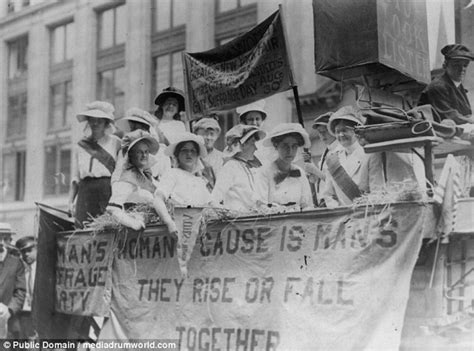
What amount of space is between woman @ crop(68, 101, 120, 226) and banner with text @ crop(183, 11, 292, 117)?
92cm

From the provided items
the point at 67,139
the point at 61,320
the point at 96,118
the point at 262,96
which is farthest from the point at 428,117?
the point at 67,139

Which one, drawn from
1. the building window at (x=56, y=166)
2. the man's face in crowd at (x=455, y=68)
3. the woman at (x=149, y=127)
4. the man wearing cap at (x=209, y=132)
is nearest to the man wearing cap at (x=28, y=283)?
the woman at (x=149, y=127)

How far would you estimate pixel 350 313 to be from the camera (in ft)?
12.7

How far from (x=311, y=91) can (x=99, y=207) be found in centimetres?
927

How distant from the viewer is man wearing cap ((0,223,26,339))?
666 cm

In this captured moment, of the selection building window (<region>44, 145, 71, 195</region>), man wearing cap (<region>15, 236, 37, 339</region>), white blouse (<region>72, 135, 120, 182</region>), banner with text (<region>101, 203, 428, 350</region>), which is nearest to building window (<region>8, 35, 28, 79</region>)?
building window (<region>44, 145, 71, 195</region>)

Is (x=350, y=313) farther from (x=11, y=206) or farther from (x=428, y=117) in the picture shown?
(x=11, y=206)

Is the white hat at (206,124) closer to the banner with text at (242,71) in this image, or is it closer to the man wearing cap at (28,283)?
the banner with text at (242,71)

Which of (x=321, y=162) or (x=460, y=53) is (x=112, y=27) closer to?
(x=321, y=162)

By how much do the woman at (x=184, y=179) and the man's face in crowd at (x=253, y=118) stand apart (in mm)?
1336

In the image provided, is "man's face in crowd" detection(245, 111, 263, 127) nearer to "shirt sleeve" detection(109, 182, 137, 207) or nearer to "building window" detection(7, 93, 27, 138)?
"shirt sleeve" detection(109, 182, 137, 207)

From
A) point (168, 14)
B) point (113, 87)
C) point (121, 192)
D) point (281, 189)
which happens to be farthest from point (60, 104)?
point (281, 189)

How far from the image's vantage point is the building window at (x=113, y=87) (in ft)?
64.9

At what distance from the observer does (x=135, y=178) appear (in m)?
5.60
